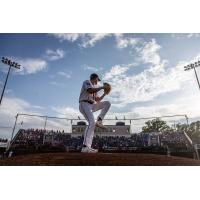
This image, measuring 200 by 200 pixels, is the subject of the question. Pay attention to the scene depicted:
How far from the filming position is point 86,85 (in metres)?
5.93

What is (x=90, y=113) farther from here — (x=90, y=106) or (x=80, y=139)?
(x=80, y=139)

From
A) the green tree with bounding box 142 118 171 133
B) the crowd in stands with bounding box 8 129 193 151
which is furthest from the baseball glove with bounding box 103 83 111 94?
the green tree with bounding box 142 118 171 133

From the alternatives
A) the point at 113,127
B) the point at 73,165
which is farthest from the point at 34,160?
the point at 113,127

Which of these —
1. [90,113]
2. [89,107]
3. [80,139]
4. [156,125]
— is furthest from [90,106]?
[156,125]

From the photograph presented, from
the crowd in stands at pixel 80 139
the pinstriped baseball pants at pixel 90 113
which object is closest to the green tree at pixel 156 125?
the crowd in stands at pixel 80 139

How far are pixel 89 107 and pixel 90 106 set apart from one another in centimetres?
6

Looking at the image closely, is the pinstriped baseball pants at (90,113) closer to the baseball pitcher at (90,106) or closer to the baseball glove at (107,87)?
the baseball pitcher at (90,106)

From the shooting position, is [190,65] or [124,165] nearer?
[124,165]

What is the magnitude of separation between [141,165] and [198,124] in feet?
251

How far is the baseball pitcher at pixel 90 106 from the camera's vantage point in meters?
5.89

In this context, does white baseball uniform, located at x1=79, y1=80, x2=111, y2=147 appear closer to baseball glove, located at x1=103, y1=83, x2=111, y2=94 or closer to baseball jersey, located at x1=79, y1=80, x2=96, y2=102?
baseball jersey, located at x1=79, y1=80, x2=96, y2=102

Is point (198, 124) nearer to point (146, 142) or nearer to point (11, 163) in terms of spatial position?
point (146, 142)

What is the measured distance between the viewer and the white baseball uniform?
233 inches

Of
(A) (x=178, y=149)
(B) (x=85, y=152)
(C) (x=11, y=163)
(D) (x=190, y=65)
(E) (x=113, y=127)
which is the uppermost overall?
(D) (x=190, y=65)
